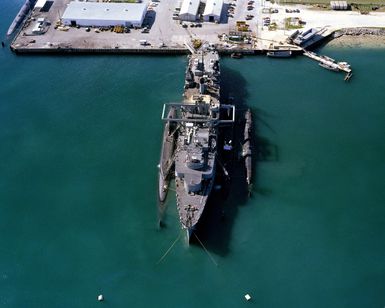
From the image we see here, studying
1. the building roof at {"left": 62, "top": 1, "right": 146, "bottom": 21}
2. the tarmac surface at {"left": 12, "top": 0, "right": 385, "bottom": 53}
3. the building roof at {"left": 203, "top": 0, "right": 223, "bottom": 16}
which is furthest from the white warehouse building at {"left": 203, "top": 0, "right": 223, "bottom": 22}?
the building roof at {"left": 62, "top": 1, "right": 146, "bottom": 21}

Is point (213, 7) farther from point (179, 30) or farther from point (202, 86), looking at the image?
point (202, 86)

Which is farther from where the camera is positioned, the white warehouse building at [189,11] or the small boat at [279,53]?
the white warehouse building at [189,11]

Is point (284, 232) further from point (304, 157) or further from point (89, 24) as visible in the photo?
point (89, 24)

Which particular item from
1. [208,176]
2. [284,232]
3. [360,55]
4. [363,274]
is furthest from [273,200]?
[360,55]

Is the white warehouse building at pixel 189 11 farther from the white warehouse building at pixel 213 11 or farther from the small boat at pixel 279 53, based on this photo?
the small boat at pixel 279 53

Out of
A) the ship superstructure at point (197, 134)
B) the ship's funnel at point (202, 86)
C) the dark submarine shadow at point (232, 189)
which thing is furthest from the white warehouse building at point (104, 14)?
the ship's funnel at point (202, 86)

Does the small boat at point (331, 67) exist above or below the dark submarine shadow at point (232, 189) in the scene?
above
